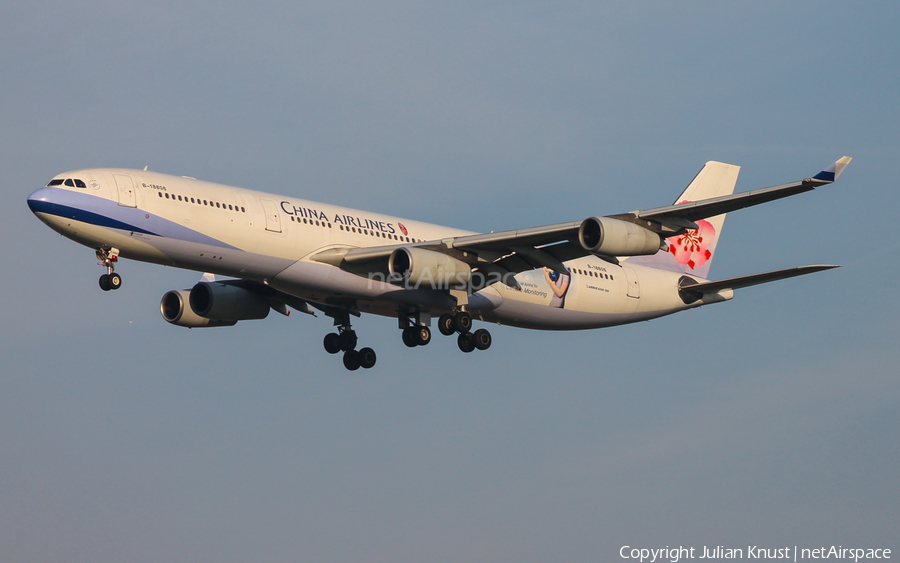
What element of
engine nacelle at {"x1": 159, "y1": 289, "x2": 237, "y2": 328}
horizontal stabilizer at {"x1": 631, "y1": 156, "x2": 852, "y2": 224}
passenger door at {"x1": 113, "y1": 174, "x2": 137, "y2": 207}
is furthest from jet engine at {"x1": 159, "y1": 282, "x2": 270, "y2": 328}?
horizontal stabilizer at {"x1": 631, "y1": 156, "x2": 852, "y2": 224}

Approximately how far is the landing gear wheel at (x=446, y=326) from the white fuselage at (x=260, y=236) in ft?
1.24

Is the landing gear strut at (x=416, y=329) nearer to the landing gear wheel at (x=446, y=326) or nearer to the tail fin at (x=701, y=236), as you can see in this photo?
the landing gear wheel at (x=446, y=326)

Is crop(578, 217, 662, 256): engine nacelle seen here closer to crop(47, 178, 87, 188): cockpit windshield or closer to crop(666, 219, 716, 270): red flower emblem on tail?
crop(666, 219, 716, 270): red flower emblem on tail

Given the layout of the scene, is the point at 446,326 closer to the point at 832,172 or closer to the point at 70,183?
the point at 70,183

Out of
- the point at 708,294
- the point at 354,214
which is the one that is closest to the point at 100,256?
the point at 354,214

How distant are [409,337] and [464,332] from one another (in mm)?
2168

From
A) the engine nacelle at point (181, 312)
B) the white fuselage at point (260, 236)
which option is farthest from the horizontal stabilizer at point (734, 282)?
the engine nacelle at point (181, 312)

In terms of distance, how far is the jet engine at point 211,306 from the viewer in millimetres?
44062

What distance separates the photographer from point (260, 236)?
3825 cm

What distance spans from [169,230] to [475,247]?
10707 millimetres

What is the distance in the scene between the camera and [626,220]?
124ft

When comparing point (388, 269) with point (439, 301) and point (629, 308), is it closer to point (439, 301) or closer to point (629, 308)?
point (439, 301)

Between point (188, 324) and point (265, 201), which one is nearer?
point (265, 201)

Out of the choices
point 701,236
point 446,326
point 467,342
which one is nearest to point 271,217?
point 446,326
